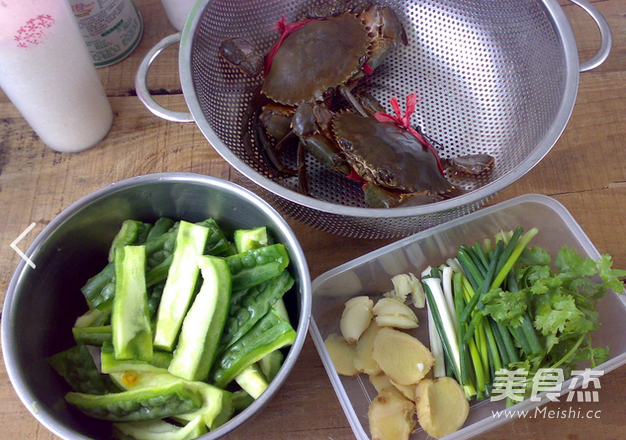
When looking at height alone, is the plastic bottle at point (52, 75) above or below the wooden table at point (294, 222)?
above

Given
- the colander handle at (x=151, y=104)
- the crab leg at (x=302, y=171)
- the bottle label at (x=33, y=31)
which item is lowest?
the crab leg at (x=302, y=171)

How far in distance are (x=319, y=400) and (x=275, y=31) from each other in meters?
0.73

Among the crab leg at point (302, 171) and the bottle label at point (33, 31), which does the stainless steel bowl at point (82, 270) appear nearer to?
the crab leg at point (302, 171)

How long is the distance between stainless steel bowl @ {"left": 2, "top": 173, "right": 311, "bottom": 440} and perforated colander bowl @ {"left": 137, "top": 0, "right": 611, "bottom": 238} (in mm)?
61

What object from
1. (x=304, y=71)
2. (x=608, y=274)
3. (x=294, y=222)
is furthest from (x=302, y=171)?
(x=608, y=274)

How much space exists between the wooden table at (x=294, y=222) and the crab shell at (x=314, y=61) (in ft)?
0.61

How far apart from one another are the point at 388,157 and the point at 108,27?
0.64 metres

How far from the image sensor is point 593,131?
3.29 feet

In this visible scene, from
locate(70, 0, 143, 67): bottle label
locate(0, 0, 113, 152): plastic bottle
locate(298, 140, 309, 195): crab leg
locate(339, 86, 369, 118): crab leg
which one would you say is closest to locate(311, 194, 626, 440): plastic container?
locate(298, 140, 309, 195): crab leg

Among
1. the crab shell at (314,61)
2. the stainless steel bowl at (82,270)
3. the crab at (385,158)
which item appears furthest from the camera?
the crab shell at (314,61)

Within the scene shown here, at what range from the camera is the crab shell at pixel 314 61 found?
3.08 ft

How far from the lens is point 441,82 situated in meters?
1.06

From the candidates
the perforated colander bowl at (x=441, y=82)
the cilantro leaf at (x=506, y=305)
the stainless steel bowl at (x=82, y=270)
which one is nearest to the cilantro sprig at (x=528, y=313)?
the cilantro leaf at (x=506, y=305)

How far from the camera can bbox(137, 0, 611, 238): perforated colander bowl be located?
2.62 ft
